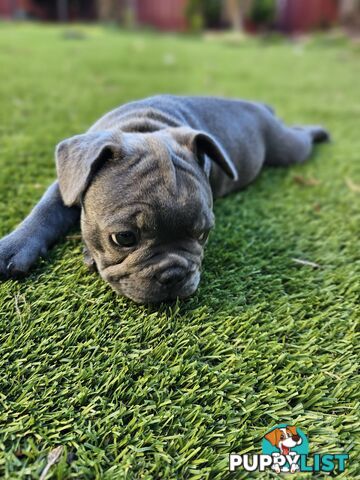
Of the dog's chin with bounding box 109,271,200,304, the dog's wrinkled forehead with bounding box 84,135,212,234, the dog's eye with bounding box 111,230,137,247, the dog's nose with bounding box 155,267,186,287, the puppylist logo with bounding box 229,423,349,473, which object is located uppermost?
the dog's wrinkled forehead with bounding box 84,135,212,234

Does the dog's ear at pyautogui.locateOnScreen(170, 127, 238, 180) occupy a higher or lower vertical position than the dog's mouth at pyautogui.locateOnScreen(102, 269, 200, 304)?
higher

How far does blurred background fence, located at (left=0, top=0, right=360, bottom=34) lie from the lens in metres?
26.3

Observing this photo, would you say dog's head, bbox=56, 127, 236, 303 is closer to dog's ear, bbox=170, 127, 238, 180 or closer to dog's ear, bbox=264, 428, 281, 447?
dog's ear, bbox=170, 127, 238, 180

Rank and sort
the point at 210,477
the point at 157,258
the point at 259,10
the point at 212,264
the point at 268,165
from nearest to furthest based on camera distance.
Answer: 1. the point at 210,477
2. the point at 157,258
3. the point at 212,264
4. the point at 268,165
5. the point at 259,10

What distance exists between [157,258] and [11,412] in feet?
3.77

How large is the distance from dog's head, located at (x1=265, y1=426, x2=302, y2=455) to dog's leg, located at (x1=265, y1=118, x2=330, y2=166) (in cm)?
365

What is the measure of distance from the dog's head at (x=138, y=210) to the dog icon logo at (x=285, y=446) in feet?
3.22

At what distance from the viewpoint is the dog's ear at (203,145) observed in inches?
122

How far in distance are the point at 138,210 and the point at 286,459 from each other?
1509 mm

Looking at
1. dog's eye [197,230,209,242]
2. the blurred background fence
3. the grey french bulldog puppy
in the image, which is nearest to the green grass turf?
the grey french bulldog puppy

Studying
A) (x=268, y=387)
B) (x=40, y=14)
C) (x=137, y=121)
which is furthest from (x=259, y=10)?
(x=268, y=387)

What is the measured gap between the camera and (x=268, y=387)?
7.75 ft

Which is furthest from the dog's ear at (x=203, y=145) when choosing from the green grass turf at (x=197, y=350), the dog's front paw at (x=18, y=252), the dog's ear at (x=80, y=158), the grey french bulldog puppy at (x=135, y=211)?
the dog's front paw at (x=18, y=252)

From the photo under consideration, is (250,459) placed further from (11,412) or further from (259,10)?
(259,10)
